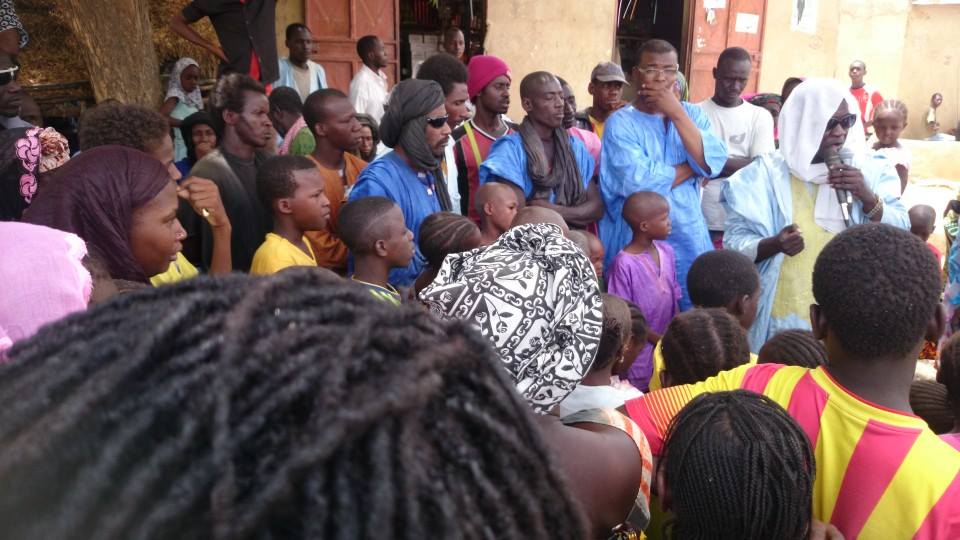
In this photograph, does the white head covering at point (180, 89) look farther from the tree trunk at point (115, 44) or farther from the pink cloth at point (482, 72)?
the pink cloth at point (482, 72)

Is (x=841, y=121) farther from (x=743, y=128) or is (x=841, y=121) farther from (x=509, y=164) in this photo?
(x=509, y=164)

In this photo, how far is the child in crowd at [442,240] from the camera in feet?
9.80

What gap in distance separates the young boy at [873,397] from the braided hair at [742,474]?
0.05 metres

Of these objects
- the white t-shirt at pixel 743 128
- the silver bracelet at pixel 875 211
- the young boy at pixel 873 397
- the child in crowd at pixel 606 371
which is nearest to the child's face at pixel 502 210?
the child in crowd at pixel 606 371

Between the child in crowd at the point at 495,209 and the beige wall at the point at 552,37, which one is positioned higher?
the beige wall at the point at 552,37

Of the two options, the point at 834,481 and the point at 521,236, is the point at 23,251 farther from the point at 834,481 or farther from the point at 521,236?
the point at 834,481

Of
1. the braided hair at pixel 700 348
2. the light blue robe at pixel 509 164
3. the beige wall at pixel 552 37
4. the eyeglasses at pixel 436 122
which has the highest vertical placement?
the beige wall at pixel 552 37

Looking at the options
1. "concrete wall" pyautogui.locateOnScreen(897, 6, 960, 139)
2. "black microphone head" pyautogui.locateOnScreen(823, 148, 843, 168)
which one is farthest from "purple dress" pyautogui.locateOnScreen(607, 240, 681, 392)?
"concrete wall" pyautogui.locateOnScreen(897, 6, 960, 139)

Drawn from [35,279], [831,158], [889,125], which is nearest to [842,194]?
[831,158]

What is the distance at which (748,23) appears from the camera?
403 inches

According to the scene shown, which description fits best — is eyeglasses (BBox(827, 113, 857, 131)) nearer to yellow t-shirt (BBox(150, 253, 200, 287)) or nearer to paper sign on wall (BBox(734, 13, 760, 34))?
yellow t-shirt (BBox(150, 253, 200, 287))

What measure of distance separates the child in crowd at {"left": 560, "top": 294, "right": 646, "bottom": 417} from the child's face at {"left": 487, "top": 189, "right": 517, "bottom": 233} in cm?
96

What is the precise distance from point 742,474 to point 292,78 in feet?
20.5

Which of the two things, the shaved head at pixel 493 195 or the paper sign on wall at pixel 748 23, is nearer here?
the shaved head at pixel 493 195
